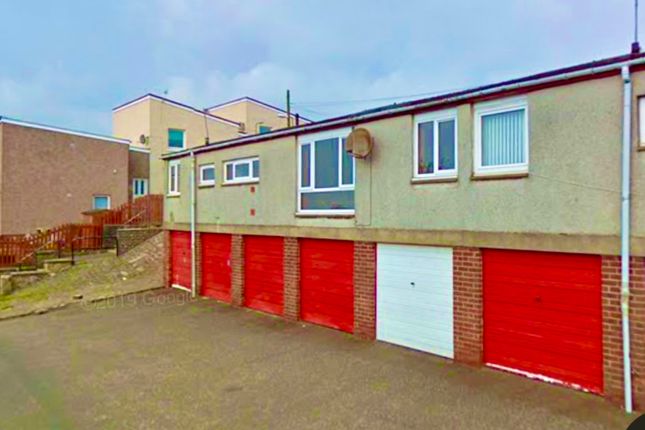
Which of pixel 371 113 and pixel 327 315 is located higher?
pixel 371 113

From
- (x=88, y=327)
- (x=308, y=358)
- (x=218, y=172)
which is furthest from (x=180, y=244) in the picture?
(x=308, y=358)

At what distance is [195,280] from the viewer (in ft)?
40.2

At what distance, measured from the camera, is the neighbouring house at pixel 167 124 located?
2650 cm

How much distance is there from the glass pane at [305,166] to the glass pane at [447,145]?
3.21m

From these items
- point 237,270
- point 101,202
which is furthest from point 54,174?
point 237,270

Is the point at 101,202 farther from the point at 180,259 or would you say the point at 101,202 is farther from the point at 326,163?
the point at 326,163

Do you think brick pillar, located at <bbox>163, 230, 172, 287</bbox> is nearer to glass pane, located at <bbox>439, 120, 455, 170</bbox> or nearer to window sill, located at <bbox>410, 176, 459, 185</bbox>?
window sill, located at <bbox>410, 176, 459, 185</bbox>

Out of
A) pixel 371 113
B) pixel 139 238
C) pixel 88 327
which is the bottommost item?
pixel 88 327

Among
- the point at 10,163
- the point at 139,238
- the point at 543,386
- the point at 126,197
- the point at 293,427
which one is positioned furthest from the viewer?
the point at 126,197

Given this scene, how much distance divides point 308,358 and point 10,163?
1992 centimetres

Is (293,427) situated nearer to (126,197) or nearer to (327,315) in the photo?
(327,315)

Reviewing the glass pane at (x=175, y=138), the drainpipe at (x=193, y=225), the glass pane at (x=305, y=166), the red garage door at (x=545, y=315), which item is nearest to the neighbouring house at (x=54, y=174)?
the glass pane at (x=175, y=138)

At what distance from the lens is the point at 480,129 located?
6.39m

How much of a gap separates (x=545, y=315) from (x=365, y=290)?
3.17m
